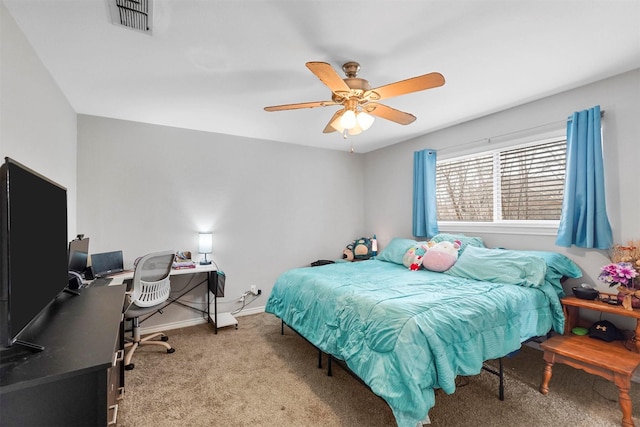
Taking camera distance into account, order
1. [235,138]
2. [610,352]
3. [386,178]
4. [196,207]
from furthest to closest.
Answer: [386,178], [235,138], [196,207], [610,352]

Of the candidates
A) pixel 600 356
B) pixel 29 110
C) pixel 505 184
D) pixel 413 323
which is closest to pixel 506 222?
pixel 505 184

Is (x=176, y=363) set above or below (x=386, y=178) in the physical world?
below

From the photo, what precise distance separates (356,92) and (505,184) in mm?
2170

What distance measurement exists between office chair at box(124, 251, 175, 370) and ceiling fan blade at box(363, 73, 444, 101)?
7.65ft

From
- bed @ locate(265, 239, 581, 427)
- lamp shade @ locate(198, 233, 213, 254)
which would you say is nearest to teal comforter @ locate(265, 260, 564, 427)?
bed @ locate(265, 239, 581, 427)

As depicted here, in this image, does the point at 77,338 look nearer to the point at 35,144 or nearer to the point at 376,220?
the point at 35,144

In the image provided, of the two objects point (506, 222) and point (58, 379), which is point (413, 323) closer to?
point (58, 379)

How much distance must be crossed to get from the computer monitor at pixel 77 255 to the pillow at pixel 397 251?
3.10 m

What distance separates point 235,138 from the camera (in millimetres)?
3965

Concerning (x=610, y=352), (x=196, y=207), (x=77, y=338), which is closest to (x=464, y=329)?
(x=610, y=352)

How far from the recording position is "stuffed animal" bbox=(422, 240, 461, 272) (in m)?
3.04

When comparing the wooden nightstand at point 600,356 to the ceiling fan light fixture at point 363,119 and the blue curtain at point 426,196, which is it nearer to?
the blue curtain at point 426,196

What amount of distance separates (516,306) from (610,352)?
26.3 inches

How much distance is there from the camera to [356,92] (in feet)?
6.91
